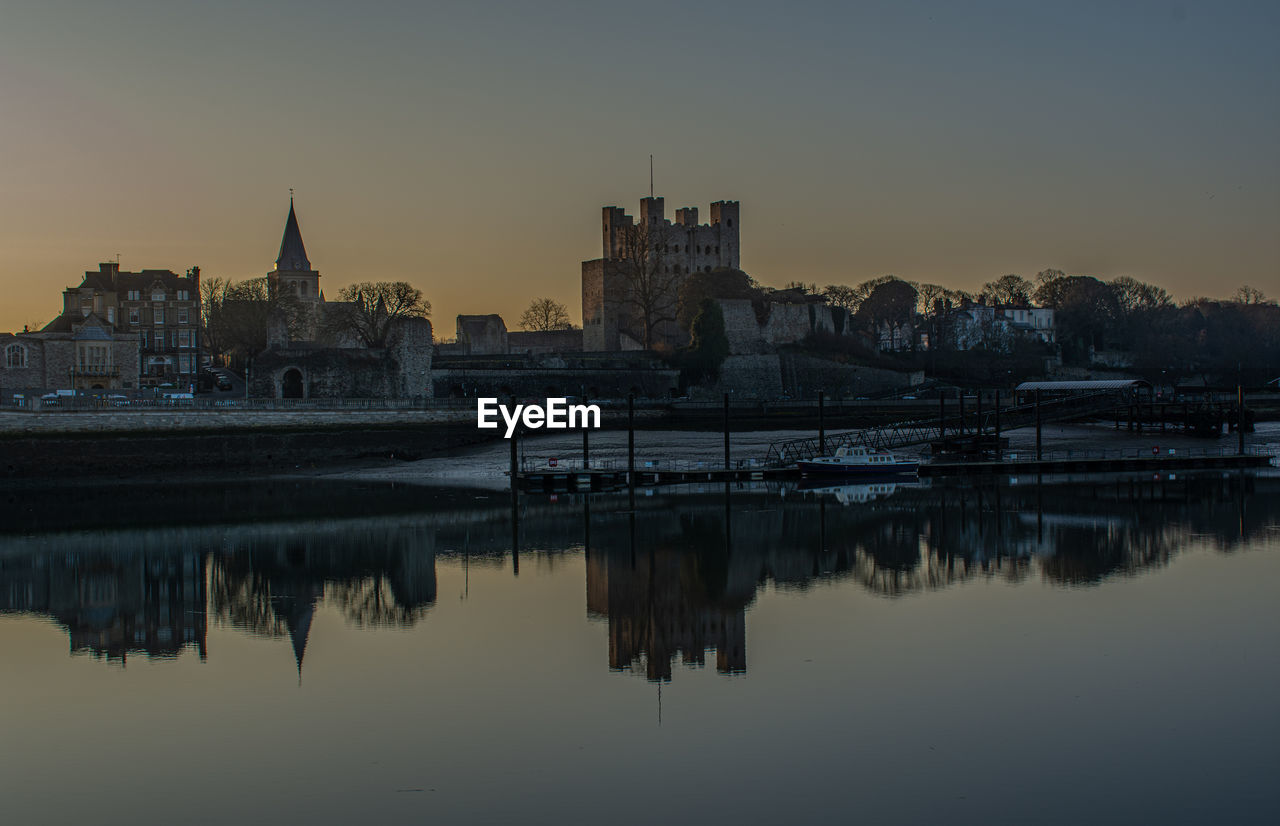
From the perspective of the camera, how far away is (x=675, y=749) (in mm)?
11172

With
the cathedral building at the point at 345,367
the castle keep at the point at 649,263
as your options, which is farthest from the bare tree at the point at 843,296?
the cathedral building at the point at 345,367

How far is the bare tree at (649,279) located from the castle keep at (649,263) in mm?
59

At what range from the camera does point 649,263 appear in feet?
246

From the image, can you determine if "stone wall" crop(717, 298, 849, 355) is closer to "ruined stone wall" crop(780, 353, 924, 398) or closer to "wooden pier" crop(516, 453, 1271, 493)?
"ruined stone wall" crop(780, 353, 924, 398)

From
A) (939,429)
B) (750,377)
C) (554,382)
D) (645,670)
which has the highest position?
(750,377)

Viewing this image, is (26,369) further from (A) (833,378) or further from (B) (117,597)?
(A) (833,378)

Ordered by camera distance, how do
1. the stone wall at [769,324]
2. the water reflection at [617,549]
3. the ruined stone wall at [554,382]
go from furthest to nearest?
the stone wall at [769,324], the ruined stone wall at [554,382], the water reflection at [617,549]

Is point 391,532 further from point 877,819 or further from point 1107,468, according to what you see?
point 1107,468

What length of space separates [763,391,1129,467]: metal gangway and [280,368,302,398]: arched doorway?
18.7 metres

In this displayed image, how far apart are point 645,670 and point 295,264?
2596 inches

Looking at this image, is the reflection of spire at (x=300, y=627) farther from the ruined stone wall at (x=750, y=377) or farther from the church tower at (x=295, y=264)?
the church tower at (x=295, y=264)

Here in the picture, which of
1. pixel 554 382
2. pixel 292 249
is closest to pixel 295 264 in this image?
pixel 292 249

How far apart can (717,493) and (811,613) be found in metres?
13.8

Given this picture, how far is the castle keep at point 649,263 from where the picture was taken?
7162cm
